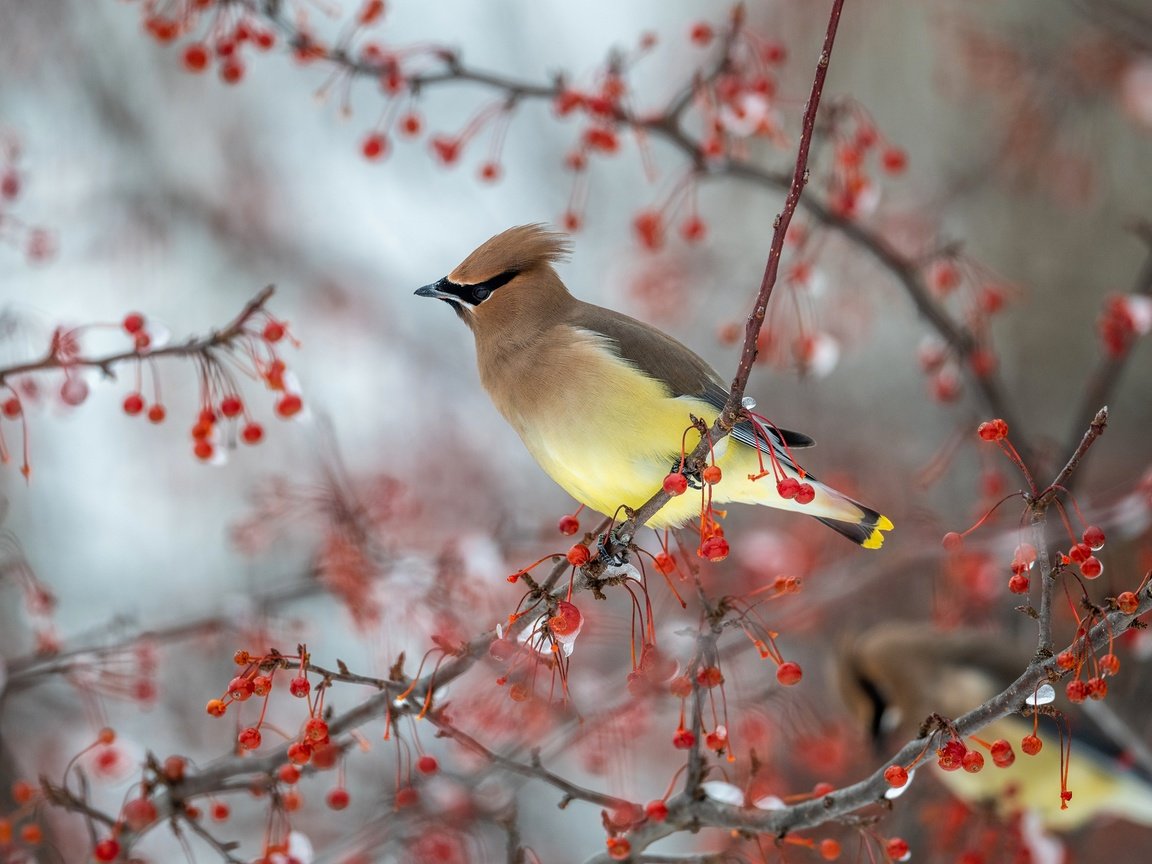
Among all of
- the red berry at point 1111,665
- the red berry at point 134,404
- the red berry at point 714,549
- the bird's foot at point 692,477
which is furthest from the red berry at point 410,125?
the red berry at point 1111,665

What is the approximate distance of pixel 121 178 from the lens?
6.66 metres

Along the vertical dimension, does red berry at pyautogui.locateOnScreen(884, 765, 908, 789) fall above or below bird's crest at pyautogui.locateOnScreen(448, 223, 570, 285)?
below

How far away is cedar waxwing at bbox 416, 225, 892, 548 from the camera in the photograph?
286 centimetres

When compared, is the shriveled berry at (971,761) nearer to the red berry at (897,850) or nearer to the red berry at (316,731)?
the red berry at (897,850)

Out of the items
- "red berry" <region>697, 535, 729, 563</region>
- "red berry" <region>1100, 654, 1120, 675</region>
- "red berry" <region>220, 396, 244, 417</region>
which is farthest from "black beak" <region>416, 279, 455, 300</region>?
"red berry" <region>1100, 654, 1120, 675</region>

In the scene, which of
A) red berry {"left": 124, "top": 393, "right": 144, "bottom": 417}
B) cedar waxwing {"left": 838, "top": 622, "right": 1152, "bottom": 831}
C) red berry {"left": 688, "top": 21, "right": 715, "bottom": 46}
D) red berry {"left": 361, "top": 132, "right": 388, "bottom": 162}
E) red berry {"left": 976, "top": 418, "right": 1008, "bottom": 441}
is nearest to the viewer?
red berry {"left": 976, "top": 418, "right": 1008, "bottom": 441}

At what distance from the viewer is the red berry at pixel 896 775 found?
2.04m

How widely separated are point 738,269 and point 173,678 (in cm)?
344

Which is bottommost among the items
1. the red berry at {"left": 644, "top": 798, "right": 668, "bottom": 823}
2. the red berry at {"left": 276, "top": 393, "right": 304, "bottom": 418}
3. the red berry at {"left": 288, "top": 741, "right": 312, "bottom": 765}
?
the red berry at {"left": 644, "top": 798, "right": 668, "bottom": 823}

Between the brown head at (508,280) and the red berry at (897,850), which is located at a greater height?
the brown head at (508,280)

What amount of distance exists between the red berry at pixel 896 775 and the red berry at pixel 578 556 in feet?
1.96

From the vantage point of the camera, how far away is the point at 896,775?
6.70 feet

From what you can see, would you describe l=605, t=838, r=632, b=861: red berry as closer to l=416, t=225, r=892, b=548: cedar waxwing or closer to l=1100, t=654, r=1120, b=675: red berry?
l=416, t=225, r=892, b=548: cedar waxwing

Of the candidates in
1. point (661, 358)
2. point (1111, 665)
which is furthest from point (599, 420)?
point (1111, 665)
